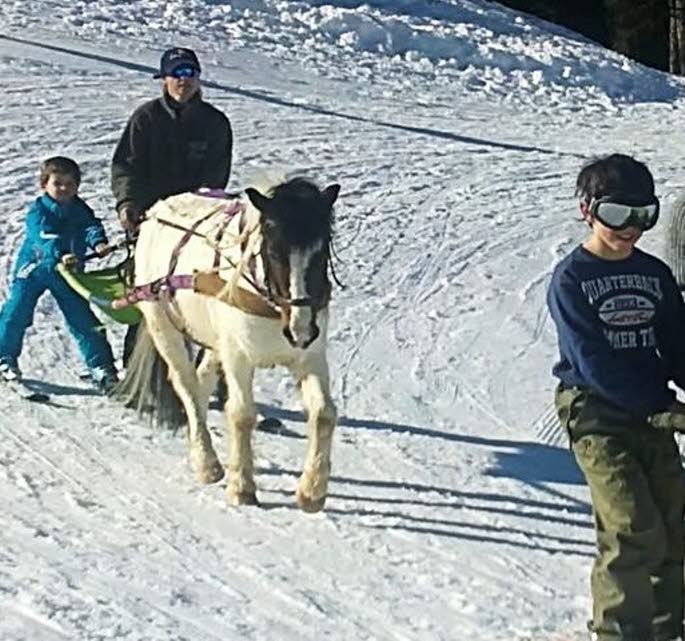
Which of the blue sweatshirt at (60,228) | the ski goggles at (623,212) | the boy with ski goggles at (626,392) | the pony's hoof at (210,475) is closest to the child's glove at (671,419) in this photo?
the boy with ski goggles at (626,392)

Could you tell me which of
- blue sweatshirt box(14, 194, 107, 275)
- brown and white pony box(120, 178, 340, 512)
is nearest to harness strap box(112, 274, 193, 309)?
brown and white pony box(120, 178, 340, 512)

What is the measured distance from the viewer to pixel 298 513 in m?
7.82

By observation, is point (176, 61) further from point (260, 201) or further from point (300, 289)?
point (300, 289)

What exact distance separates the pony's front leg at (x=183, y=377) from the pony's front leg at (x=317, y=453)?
774mm

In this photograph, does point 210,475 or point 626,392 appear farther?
point 210,475

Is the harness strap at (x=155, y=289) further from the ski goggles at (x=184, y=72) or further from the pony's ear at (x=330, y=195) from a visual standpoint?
the ski goggles at (x=184, y=72)

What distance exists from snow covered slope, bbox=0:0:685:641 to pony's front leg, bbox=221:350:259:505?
0.34ft

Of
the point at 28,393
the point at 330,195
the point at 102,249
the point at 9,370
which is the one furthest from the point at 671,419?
the point at 9,370

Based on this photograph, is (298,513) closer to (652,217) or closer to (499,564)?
(499,564)

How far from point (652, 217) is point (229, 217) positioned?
2.90 metres

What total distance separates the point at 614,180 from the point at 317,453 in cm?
253

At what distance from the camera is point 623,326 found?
18.8 feet

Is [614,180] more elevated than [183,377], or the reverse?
[614,180]

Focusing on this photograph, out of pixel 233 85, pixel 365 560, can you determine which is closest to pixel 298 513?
pixel 365 560
